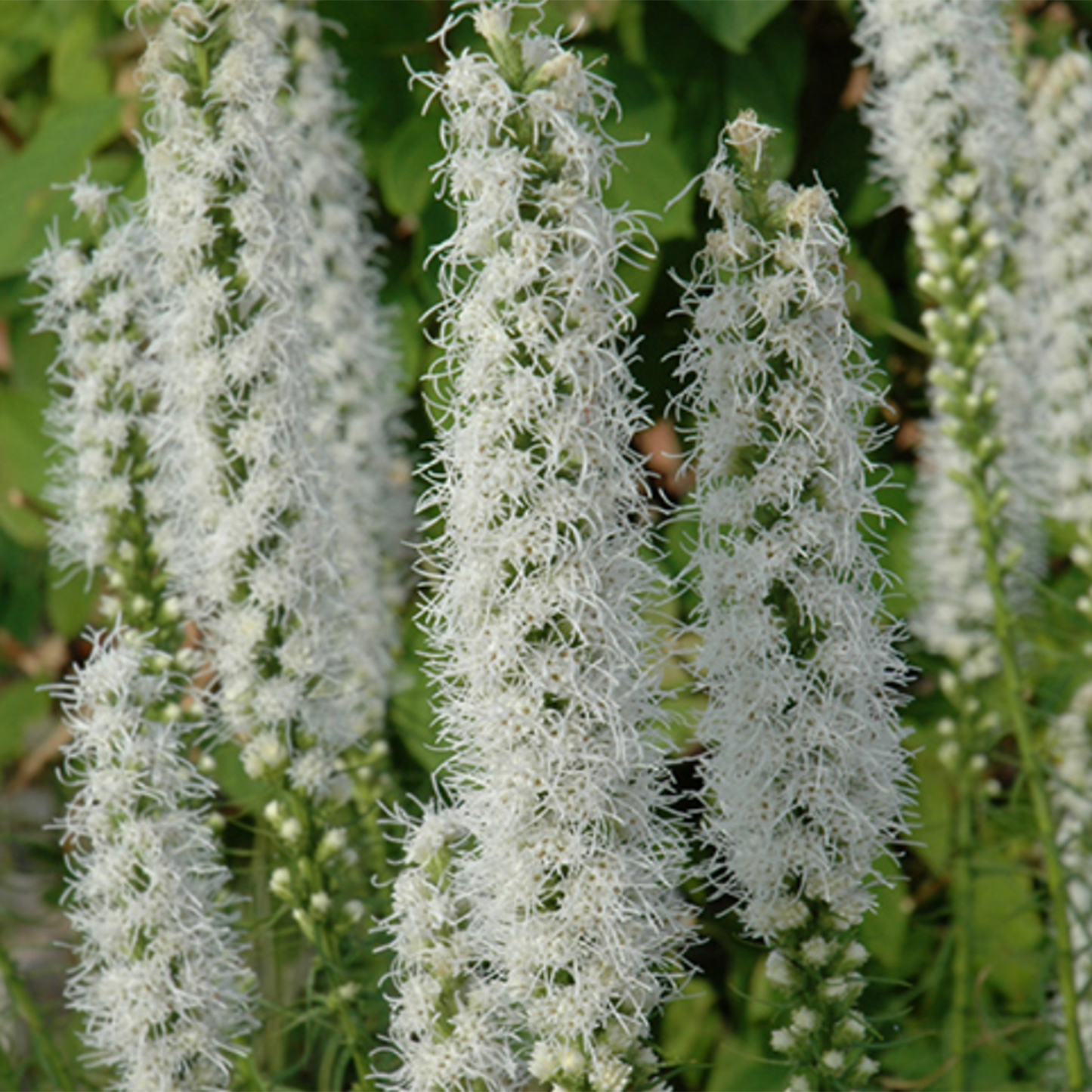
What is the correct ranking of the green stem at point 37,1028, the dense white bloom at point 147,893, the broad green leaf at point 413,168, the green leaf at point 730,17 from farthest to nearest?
1. the broad green leaf at point 413,168
2. the green leaf at point 730,17
3. the green stem at point 37,1028
4. the dense white bloom at point 147,893

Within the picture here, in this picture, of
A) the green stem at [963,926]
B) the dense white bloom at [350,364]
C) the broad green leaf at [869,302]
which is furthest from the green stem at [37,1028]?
the broad green leaf at [869,302]

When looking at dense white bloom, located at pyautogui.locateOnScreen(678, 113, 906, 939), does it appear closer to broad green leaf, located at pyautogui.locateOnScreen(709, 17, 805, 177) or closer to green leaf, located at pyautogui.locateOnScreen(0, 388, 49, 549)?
broad green leaf, located at pyautogui.locateOnScreen(709, 17, 805, 177)

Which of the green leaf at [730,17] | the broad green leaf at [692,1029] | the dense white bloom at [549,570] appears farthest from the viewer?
the broad green leaf at [692,1029]

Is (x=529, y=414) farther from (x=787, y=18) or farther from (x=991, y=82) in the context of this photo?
(x=787, y=18)

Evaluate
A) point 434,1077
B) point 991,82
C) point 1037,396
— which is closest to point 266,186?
point 434,1077

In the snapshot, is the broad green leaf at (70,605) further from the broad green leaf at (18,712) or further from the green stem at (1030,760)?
the green stem at (1030,760)

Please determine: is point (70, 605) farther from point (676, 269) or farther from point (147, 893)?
point (147, 893)

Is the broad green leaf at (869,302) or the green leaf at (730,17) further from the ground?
the green leaf at (730,17)
